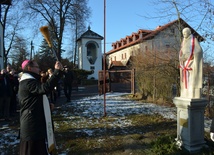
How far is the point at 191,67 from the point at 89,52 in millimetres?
45680

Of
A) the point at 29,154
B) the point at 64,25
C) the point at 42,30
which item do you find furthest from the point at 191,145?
the point at 64,25

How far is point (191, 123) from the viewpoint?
4789 mm

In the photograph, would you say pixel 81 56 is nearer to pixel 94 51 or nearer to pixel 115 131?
pixel 94 51

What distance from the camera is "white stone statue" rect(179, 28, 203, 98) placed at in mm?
4816

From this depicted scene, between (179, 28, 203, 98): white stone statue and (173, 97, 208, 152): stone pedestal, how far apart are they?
0.20 metres

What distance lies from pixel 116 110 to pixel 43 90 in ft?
22.1

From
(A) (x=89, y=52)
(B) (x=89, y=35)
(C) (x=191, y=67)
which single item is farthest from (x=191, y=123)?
(A) (x=89, y=52)

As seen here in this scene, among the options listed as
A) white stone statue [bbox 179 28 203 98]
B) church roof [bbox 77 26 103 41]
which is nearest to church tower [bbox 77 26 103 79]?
church roof [bbox 77 26 103 41]

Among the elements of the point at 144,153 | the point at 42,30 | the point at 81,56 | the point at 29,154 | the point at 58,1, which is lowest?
the point at 144,153

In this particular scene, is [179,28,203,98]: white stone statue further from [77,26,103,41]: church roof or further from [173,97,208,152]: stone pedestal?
[77,26,103,41]: church roof

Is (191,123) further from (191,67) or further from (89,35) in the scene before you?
(89,35)

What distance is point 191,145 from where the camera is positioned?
4.79m

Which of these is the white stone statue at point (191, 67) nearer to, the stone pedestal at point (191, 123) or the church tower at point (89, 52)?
the stone pedestal at point (191, 123)

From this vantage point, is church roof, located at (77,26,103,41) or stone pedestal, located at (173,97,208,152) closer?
stone pedestal, located at (173,97,208,152)
